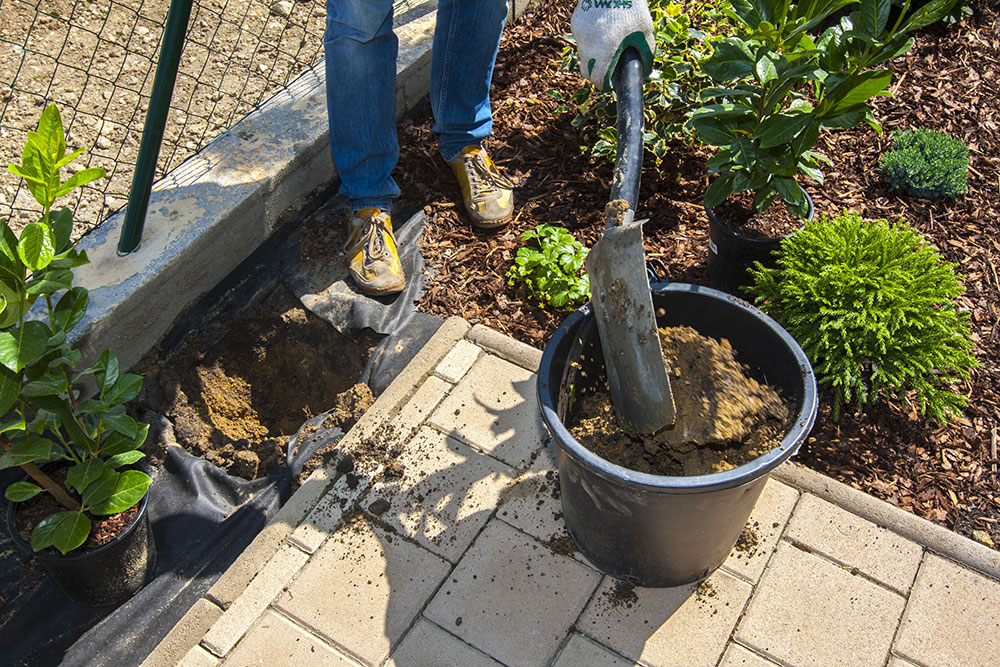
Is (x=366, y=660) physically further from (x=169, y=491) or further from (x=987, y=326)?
(x=987, y=326)

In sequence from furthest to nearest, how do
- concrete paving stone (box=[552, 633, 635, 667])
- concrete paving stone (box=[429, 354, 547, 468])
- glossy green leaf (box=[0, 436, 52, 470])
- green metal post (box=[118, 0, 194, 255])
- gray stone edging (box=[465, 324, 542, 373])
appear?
1. gray stone edging (box=[465, 324, 542, 373])
2. concrete paving stone (box=[429, 354, 547, 468])
3. green metal post (box=[118, 0, 194, 255])
4. concrete paving stone (box=[552, 633, 635, 667])
5. glossy green leaf (box=[0, 436, 52, 470])

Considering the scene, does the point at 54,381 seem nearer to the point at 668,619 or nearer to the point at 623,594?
the point at 623,594

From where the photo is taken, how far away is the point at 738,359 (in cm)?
239

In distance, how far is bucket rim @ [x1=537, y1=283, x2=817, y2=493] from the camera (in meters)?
1.92

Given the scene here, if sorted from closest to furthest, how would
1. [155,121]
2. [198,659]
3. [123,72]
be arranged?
[198,659], [155,121], [123,72]

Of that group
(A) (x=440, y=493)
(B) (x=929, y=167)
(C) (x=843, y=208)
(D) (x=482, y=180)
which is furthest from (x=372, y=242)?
(B) (x=929, y=167)

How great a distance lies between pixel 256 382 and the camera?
3.29 metres

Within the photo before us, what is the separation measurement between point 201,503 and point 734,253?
7.30ft

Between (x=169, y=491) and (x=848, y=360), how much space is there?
8.06 feet

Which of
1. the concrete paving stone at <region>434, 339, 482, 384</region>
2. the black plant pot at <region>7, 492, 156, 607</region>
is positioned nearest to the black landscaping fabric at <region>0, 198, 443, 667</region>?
the black plant pot at <region>7, 492, 156, 607</region>

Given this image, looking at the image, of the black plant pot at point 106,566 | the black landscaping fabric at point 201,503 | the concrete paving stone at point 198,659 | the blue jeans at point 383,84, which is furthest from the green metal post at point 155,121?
the concrete paving stone at point 198,659

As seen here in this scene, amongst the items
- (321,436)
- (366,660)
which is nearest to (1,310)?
(321,436)

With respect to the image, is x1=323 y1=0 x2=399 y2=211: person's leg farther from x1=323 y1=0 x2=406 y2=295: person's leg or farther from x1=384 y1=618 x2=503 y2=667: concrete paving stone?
x1=384 y1=618 x2=503 y2=667: concrete paving stone

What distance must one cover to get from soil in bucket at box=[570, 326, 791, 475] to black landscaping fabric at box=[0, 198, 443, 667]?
116 cm
